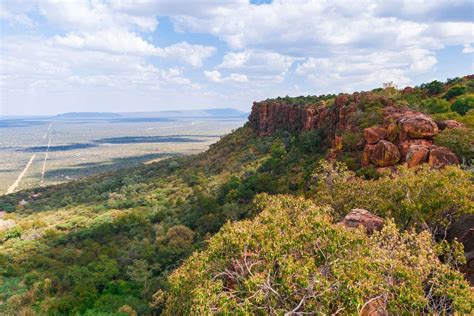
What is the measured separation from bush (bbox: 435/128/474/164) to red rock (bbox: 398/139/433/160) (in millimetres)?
1135

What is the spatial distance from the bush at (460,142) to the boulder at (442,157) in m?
0.82

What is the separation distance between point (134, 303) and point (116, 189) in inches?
2240

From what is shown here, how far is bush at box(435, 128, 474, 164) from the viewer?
29.1 metres

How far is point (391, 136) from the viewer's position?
3438 cm

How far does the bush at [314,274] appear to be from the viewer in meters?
10.9

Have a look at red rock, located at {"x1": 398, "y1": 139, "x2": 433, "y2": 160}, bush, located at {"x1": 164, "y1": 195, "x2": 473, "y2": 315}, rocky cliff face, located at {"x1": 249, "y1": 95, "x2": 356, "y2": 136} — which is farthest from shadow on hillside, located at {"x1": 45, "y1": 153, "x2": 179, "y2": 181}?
bush, located at {"x1": 164, "y1": 195, "x2": 473, "y2": 315}

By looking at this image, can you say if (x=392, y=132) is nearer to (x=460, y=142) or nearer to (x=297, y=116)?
(x=460, y=142)

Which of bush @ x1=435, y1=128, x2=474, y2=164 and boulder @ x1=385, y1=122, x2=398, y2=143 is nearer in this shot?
bush @ x1=435, y1=128, x2=474, y2=164

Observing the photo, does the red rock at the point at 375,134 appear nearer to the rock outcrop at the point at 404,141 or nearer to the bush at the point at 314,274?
the rock outcrop at the point at 404,141

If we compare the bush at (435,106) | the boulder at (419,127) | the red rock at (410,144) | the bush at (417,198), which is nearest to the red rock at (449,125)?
the boulder at (419,127)

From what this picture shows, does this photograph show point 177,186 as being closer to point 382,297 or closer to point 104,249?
point 104,249

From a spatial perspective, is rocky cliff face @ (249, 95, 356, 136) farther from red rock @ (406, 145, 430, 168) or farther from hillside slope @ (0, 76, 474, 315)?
red rock @ (406, 145, 430, 168)

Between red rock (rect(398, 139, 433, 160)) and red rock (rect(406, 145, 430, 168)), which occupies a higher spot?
red rock (rect(398, 139, 433, 160))

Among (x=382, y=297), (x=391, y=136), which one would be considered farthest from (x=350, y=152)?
(x=382, y=297)
